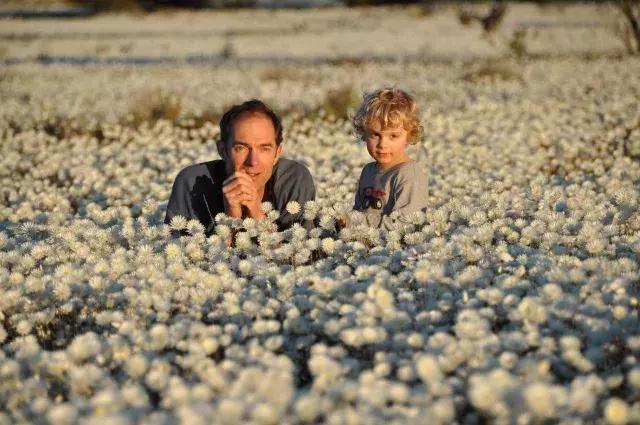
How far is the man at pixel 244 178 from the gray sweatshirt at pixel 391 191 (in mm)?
442

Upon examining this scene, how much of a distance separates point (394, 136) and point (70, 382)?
3.01 meters

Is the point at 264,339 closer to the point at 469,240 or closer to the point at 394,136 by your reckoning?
the point at 469,240

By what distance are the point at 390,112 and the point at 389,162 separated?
0.40 m

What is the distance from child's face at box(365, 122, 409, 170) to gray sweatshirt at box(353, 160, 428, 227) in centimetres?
9

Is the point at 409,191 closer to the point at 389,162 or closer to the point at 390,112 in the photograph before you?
the point at 389,162

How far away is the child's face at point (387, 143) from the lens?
4.89 metres

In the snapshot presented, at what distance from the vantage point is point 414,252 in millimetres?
4164

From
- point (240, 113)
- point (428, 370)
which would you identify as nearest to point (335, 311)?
point (428, 370)

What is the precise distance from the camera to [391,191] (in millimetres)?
4879

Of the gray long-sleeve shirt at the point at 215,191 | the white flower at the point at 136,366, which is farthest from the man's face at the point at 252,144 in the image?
the white flower at the point at 136,366

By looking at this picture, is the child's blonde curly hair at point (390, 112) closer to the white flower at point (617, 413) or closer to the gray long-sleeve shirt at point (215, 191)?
the gray long-sleeve shirt at point (215, 191)

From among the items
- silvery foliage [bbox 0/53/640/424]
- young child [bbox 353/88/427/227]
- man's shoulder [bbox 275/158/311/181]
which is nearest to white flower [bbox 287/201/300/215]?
silvery foliage [bbox 0/53/640/424]

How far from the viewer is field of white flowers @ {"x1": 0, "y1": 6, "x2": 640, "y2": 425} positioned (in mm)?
2572

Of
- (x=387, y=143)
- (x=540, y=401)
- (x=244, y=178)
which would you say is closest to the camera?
(x=540, y=401)
